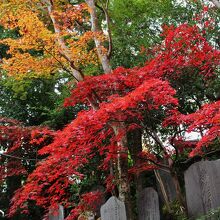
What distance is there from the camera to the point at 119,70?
20.9 feet

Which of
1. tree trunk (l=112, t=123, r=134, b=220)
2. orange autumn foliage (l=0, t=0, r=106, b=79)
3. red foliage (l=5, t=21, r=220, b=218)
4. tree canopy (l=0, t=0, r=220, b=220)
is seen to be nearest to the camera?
red foliage (l=5, t=21, r=220, b=218)

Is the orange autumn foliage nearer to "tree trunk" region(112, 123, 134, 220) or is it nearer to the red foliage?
the red foliage

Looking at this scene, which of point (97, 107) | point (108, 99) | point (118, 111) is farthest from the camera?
point (97, 107)

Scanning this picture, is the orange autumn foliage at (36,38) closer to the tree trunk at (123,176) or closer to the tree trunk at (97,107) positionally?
the tree trunk at (97,107)

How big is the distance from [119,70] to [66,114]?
351cm

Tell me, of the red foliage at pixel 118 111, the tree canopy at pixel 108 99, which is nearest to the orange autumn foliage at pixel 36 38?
the tree canopy at pixel 108 99

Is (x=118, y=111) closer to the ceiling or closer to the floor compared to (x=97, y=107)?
closer to the floor

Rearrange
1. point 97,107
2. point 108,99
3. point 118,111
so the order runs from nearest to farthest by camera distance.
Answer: point 118,111 < point 108,99 < point 97,107

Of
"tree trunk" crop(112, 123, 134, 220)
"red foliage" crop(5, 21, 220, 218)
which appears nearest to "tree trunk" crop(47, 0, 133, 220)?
"tree trunk" crop(112, 123, 134, 220)

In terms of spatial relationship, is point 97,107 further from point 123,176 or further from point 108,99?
point 123,176

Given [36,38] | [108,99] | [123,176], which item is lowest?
[123,176]

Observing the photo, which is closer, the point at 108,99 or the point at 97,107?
the point at 108,99

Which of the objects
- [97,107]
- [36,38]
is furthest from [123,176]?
[36,38]

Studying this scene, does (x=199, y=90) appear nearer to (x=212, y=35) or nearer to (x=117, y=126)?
(x=212, y=35)
